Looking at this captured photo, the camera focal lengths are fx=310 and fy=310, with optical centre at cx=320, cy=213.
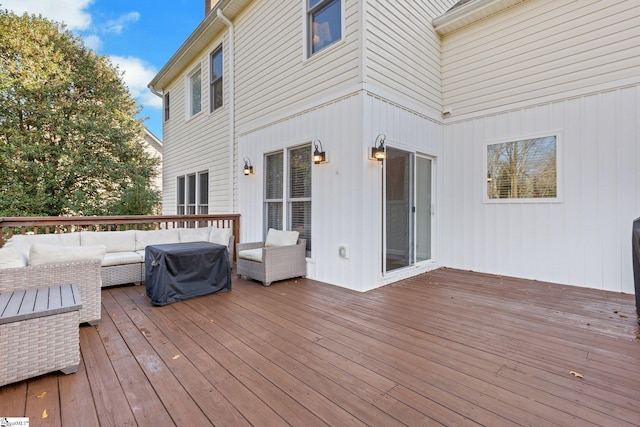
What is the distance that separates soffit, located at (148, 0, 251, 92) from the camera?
677 cm

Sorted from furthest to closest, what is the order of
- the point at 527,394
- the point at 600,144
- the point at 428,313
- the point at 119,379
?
the point at 600,144, the point at 428,313, the point at 119,379, the point at 527,394

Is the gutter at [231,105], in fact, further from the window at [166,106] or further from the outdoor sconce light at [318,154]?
the window at [166,106]

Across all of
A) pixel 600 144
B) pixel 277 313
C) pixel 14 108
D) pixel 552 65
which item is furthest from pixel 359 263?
pixel 14 108

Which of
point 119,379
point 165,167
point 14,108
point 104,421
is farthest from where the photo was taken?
point 165,167

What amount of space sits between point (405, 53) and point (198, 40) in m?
5.71

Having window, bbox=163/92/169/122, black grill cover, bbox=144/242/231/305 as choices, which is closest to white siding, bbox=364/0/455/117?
black grill cover, bbox=144/242/231/305

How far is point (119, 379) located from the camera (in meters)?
2.12

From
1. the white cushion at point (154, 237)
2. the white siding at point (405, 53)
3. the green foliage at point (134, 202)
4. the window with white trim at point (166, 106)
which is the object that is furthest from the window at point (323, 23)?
the window with white trim at point (166, 106)

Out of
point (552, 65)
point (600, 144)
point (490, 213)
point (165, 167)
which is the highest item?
point (552, 65)

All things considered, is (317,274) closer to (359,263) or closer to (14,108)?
(359,263)

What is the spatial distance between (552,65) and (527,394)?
491 cm

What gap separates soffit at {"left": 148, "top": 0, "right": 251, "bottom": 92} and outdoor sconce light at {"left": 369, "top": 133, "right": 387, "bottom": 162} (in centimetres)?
456

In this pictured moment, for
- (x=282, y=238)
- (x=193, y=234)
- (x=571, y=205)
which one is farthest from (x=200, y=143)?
(x=571, y=205)

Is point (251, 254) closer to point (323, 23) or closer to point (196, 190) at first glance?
point (323, 23)
